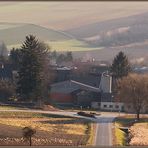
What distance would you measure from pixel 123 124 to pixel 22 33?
135 feet

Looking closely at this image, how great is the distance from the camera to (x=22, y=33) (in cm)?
8488

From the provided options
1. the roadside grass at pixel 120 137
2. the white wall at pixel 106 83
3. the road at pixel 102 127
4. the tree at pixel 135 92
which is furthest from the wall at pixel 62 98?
the roadside grass at pixel 120 137

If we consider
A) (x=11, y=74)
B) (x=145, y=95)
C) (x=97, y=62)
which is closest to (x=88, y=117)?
(x=145, y=95)

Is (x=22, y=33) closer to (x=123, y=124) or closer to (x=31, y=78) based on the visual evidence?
(x=31, y=78)

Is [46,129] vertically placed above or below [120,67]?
below

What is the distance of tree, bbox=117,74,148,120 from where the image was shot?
52.4 m

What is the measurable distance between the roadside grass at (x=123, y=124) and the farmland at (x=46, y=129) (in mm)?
1967

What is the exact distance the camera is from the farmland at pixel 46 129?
33844mm

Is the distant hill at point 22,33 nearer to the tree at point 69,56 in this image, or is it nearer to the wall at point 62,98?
the tree at point 69,56

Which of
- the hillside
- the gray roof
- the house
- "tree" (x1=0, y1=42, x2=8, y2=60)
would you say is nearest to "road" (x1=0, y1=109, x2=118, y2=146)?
the house

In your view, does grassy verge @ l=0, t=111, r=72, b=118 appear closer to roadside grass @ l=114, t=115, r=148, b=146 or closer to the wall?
roadside grass @ l=114, t=115, r=148, b=146

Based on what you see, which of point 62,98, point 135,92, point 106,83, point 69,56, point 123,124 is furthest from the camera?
point 69,56

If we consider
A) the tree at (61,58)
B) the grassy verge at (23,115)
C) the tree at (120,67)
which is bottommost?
the grassy verge at (23,115)

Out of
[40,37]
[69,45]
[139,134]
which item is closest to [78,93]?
[139,134]
